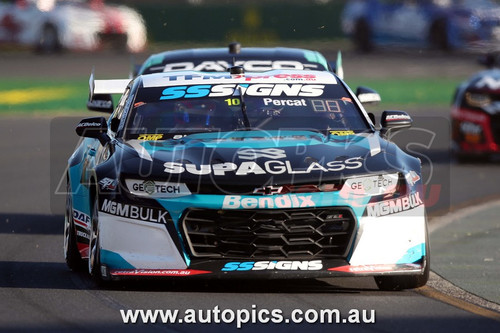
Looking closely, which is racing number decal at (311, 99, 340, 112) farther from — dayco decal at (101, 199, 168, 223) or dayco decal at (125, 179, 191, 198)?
dayco decal at (101, 199, 168, 223)

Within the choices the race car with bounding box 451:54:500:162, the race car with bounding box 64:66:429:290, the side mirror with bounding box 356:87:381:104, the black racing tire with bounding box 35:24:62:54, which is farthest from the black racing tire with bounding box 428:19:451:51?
the race car with bounding box 64:66:429:290

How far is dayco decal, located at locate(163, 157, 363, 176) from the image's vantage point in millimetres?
7656

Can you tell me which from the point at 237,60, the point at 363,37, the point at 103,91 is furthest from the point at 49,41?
the point at 103,91

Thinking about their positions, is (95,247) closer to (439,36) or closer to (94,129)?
(94,129)

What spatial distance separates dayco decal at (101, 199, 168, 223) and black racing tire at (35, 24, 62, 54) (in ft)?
87.7

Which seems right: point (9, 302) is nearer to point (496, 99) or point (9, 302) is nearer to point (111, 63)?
point (496, 99)

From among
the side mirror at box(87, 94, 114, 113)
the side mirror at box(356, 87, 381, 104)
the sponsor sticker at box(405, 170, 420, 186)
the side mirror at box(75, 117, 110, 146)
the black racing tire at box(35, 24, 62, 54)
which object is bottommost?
the black racing tire at box(35, 24, 62, 54)

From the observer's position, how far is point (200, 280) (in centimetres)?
783

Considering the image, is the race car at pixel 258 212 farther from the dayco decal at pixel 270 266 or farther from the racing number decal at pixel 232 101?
the racing number decal at pixel 232 101

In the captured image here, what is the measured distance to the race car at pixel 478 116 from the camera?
15758 millimetres

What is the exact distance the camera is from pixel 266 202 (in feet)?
24.6

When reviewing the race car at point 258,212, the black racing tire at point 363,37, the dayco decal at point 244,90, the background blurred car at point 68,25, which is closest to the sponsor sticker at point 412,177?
the race car at point 258,212

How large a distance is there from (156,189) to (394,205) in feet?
4.63

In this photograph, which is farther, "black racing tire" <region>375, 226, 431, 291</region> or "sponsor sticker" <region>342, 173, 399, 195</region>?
"black racing tire" <region>375, 226, 431, 291</region>
